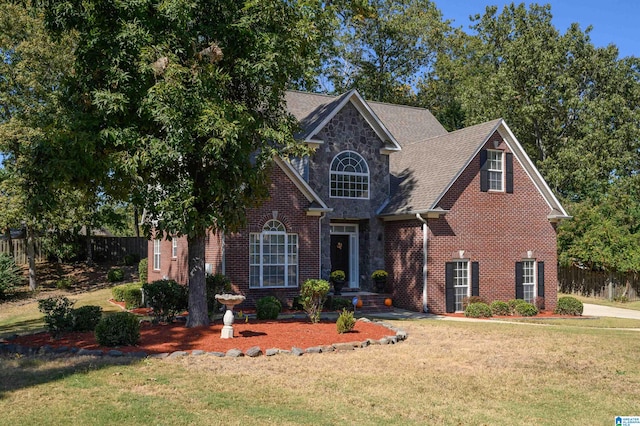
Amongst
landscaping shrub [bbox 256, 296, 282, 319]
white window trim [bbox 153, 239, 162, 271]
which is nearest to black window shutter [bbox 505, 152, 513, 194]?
Result: landscaping shrub [bbox 256, 296, 282, 319]

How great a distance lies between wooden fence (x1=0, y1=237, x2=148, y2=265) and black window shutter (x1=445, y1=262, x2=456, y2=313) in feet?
82.7

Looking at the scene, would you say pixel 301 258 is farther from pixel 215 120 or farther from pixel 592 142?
pixel 592 142

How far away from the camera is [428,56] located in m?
46.9

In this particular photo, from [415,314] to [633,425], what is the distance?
48.0 ft

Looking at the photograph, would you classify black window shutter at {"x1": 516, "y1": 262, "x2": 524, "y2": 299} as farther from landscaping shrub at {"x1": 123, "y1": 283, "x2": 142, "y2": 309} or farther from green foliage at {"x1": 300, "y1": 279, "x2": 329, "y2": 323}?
landscaping shrub at {"x1": 123, "y1": 283, "x2": 142, "y2": 309}

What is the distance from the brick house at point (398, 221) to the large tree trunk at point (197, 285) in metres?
4.71

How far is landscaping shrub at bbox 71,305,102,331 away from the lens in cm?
1520

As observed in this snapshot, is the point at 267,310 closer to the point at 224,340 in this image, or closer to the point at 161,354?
the point at 224,340

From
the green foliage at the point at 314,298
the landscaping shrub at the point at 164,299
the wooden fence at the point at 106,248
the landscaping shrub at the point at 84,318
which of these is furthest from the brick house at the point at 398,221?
the wooden fence at the point at 106,248

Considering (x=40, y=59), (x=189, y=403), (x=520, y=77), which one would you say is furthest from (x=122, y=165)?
(x=520, y=77)

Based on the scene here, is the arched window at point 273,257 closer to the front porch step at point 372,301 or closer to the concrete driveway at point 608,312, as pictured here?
the front porch step at point 372,301

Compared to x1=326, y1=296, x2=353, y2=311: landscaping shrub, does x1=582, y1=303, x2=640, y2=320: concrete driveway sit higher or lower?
lower

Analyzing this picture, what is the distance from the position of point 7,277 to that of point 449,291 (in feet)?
74.1

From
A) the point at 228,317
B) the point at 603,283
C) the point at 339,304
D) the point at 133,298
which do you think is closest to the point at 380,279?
the point at 339,304
